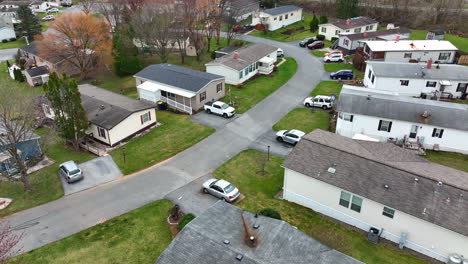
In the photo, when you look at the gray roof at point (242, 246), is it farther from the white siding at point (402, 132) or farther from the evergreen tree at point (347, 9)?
the evergreen tree at point (347, 9)

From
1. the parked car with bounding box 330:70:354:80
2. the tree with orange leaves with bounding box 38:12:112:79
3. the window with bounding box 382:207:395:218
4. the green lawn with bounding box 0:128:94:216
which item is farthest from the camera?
the tree with orange leaves with bounding box 38:12:112:79

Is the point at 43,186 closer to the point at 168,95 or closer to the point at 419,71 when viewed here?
the point at 168,95

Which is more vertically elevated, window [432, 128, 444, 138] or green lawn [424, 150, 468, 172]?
window [432, 128, 444, 138]

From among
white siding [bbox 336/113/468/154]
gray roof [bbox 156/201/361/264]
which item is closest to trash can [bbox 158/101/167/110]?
white siding [bbox 336/113/468/154]

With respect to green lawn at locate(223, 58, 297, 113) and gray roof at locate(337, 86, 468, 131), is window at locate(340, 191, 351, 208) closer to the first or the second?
gray roof at locate(337, 86, 468, 131)

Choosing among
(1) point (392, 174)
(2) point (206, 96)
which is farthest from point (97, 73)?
(1) point (392, 174)

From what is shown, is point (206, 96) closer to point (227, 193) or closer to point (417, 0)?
point (227, 193)

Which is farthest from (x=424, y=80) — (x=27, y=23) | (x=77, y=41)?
(x=27, y=23)
